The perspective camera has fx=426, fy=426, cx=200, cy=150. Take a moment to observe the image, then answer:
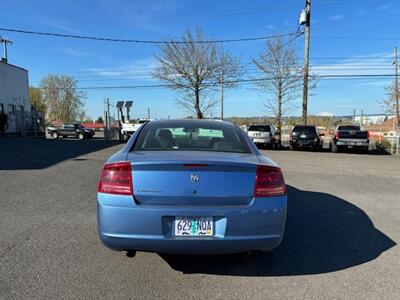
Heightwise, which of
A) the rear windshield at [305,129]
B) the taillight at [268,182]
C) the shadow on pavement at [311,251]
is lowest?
the shadow on pavement at [311,251]

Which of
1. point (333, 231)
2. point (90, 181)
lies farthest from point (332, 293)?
point (90, 181)

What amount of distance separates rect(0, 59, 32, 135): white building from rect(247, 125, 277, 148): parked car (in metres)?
22.3

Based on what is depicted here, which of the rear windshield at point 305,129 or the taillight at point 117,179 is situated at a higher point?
the taillight at point 117,179

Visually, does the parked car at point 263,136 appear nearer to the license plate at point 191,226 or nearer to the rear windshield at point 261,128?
the rear windshield at point 261,128

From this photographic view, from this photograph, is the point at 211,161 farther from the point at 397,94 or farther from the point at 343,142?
the point at 397,94

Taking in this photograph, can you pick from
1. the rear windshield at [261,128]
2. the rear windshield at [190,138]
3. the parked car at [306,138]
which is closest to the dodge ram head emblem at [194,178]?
the rear windshield at [190,138]

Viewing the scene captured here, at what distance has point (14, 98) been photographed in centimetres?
4019

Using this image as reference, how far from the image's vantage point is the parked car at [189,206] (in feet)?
12.4

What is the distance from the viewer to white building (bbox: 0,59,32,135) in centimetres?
3800

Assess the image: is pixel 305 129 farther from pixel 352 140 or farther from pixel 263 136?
pixel 352 140

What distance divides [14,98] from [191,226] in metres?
40.7

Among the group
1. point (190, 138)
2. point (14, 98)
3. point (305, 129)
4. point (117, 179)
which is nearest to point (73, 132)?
point (14, 98)

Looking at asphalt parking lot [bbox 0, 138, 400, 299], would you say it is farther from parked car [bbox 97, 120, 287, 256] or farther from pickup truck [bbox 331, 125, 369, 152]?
pickup truck [bbox 331, 125, 369, 152]

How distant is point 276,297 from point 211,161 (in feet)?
4.35
